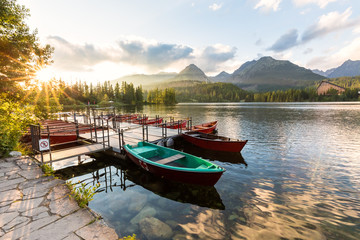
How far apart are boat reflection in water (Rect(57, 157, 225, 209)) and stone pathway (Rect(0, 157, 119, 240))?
3554 millimetres

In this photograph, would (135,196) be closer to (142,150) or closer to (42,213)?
(142,150)

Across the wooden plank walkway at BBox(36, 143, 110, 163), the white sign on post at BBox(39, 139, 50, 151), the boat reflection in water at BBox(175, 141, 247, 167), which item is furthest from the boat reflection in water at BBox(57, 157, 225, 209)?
the boat reflection in water at BBox(175, 141, 247, 167)

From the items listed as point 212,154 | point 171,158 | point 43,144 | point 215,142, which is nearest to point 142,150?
point 171,158

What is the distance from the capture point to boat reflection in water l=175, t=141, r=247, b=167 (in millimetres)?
14402

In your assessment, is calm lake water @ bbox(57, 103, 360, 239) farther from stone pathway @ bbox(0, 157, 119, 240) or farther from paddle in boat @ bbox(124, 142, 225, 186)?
stone pathway @ bbox(0, 157, 119, 240)

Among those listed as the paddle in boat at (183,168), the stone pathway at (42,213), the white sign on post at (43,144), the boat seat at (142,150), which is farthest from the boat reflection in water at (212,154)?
the white sign on post at (43,144)

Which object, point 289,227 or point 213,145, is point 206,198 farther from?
point 213,145

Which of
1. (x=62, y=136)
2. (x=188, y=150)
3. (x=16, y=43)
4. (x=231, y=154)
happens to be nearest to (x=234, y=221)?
(x=231, y=154)

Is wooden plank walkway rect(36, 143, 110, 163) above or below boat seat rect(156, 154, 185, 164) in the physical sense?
above

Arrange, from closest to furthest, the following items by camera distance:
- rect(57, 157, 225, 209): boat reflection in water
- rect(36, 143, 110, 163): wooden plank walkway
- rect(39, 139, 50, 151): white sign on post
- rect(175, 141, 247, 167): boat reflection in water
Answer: rect(39, 139, 50, 151): white sign on post < rect(57, 157, 225, 209): boat reflection in water < rect(36, 143, 110, 163): wooden plank walkway < rect(175, 141, 247, 167): boat reflection in water

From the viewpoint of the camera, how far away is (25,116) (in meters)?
9.76

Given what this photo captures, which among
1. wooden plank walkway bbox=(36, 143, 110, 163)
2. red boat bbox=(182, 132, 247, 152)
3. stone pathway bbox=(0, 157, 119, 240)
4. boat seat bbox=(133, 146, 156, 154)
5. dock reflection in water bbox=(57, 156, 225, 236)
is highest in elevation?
stone pathway bbox=(0, 157, 119, 240)

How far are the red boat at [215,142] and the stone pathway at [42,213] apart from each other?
12.5 metres

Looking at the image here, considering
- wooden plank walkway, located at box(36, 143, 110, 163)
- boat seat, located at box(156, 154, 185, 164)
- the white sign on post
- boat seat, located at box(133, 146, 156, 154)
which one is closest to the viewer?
the white sign on post
